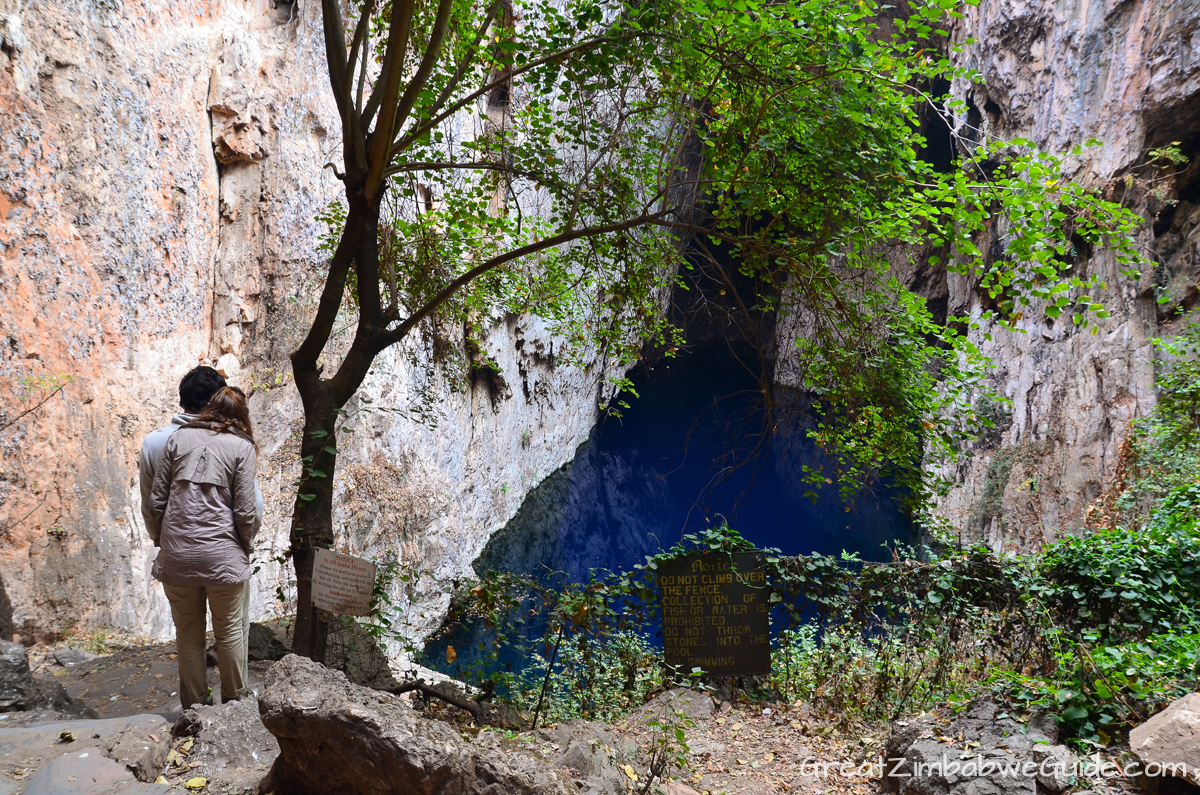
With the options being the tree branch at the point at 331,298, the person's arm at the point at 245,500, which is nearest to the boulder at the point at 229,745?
the person's arm at the point at 245,500

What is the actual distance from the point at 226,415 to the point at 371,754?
165cm

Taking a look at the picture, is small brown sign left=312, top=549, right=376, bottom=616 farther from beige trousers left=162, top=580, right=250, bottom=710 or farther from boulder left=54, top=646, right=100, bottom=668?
boulder left=54, top=646, right=100, bottom=668

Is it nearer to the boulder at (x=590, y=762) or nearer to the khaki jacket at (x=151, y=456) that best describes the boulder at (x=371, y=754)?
the boulder at (x=590, y=762)

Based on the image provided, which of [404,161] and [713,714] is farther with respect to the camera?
[713,714]

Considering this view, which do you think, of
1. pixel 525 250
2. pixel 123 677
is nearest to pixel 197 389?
pixel 525 250

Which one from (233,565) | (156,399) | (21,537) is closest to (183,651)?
(233,565)

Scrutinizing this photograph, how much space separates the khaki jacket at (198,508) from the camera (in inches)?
104

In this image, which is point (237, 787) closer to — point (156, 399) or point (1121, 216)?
point (1121, 216)

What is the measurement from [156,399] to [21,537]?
1516 mm

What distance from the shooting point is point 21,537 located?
4441 mm

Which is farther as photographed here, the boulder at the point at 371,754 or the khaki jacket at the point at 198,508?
the khaki jacket at the point at 198,508

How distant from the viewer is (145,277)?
5.73 meters

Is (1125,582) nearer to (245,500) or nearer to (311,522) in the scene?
(311,522)

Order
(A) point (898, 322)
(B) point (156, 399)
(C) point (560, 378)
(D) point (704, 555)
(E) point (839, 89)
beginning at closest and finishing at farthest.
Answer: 1. (E) point (839, 89)
2. (A) point (898, 322)
3. (D) point (704, 555)
4. (B) point (156, 399)
5. (C) point (560, 378)
